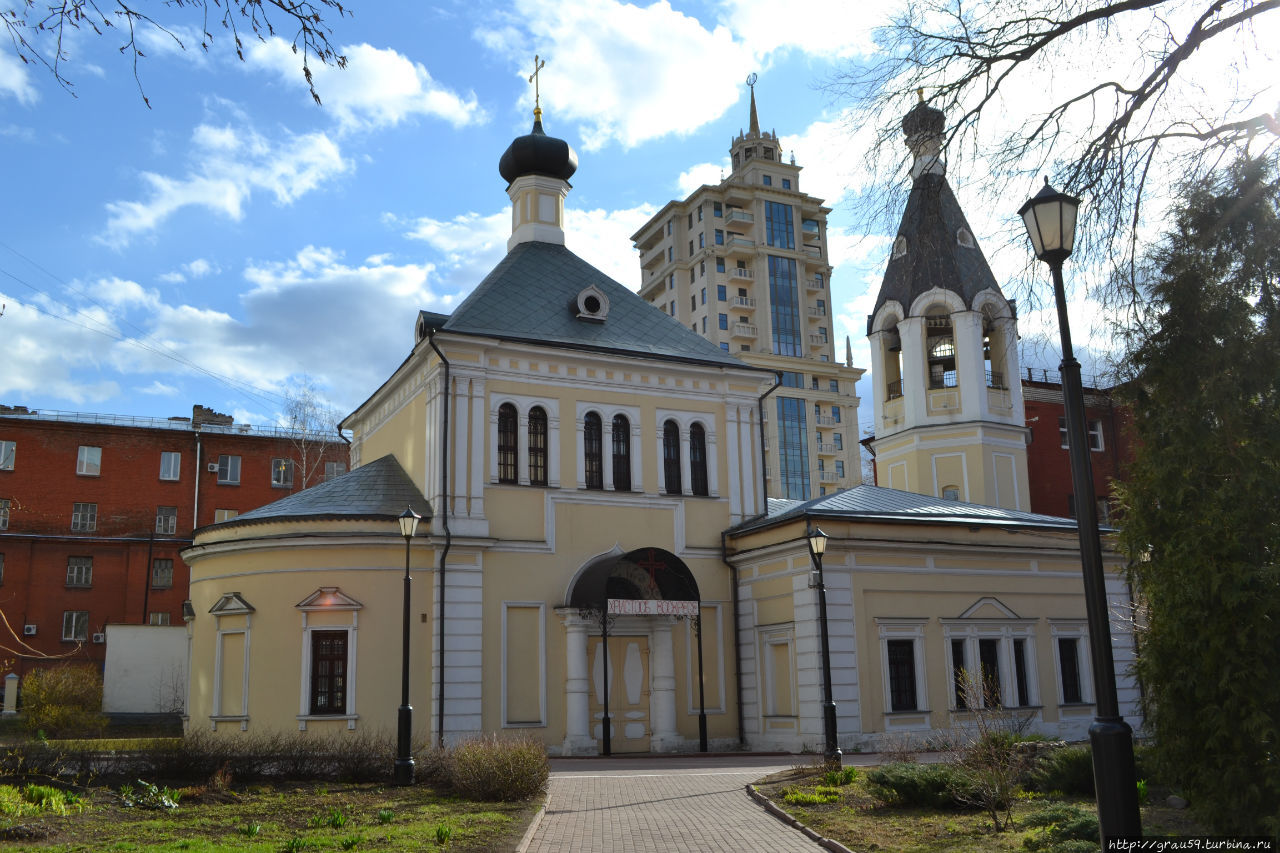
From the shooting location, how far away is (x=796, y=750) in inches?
882

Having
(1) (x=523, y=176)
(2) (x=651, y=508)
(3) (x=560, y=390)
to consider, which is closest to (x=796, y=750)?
(2) (x=651, y=508)

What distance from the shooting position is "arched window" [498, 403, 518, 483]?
944 inches

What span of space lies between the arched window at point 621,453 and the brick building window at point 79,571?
29024mm

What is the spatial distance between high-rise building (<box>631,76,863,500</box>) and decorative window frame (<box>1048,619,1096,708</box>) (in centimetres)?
4933

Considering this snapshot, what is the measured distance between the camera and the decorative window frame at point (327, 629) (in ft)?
70.1

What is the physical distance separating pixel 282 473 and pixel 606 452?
28.5 meters

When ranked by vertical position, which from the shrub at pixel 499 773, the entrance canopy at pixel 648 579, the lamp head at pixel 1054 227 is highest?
the lamp head at pixel 1054 227

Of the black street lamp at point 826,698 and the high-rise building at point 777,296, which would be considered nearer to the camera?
the black street lamp at point 826,698

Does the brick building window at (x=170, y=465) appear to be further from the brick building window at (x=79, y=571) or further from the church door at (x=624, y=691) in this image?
the church door at (x=624, y=691)

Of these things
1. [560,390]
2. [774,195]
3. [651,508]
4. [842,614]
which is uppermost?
[774,195]

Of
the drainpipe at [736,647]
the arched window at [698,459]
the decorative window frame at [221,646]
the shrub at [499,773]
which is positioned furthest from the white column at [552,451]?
the shrub at [499,773]

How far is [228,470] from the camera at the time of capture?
4803 centimetres

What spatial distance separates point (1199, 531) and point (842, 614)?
12.8 m

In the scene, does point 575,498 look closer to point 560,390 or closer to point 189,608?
point 560,390
